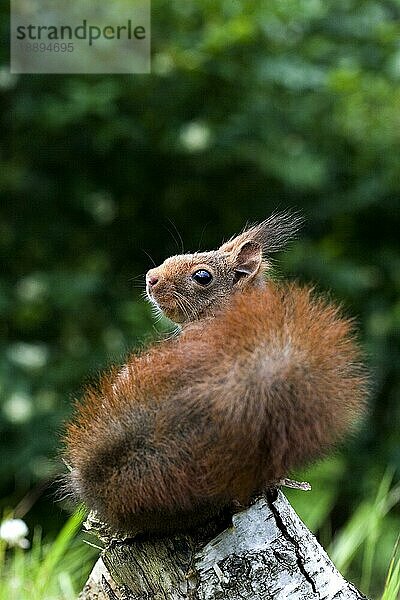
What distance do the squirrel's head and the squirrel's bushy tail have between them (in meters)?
0.23

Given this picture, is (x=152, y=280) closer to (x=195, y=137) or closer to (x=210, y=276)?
(x=210, y=276)

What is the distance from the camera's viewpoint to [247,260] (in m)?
1.54

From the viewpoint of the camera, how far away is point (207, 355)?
1.18 m

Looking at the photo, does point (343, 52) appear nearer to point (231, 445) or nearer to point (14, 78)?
point (14, 78)

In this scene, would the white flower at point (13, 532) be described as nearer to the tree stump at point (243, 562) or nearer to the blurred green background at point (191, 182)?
the tree stump at point (243, 562)

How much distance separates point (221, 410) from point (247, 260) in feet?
1.51

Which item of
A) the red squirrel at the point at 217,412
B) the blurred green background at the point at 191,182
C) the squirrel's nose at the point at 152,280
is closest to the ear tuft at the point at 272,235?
the squirrel's nose at the point at 152,280

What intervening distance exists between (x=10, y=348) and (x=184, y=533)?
2210 mm

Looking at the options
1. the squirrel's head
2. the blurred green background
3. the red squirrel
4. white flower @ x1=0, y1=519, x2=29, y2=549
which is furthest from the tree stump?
the blurred green background

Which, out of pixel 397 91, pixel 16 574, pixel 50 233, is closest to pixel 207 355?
pixel 16 574

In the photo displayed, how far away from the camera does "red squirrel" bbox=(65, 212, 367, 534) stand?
1.14 metres

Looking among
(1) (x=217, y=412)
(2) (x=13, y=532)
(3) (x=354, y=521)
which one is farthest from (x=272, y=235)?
(3) (x=354, y=521)

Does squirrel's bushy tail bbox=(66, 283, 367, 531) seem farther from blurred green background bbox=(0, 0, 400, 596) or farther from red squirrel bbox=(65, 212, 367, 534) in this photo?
blurred green background bbox=(0, 0, 400, 596)

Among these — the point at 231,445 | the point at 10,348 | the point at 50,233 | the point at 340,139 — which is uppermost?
the point at 340,139
